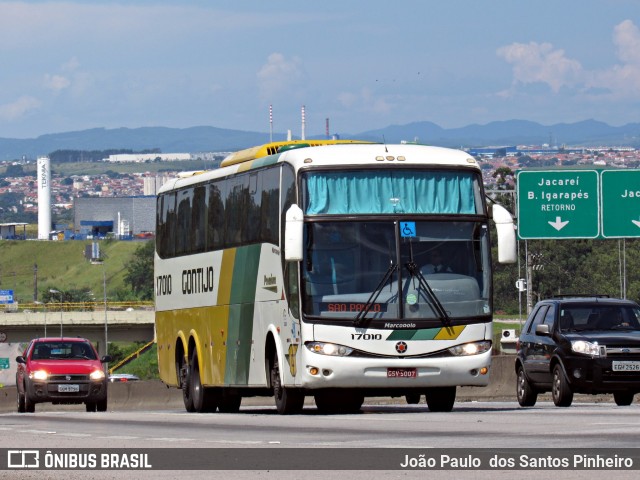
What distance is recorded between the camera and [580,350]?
2508 centimetres

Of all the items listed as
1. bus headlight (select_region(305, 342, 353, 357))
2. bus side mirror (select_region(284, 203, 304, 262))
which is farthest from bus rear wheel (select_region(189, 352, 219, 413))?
bus side mirror (select_region(284, 203, 304, 262))

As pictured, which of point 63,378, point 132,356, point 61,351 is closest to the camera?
point 63,378

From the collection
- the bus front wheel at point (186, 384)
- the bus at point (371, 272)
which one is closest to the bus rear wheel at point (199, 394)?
the bus front wheel at point (186, 384)

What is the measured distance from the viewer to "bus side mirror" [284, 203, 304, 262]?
22.1 metres

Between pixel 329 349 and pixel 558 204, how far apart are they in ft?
73.9

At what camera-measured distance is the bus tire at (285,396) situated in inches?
942

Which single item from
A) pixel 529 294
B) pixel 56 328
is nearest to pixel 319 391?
pixel 529 294

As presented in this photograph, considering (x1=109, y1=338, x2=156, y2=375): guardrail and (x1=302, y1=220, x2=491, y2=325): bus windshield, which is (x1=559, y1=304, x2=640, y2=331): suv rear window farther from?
(x1=109, y1=338, x2=156, y2=375): guardrail

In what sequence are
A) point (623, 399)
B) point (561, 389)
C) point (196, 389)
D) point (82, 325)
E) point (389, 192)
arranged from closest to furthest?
1. point (389, 192)
2. point (561, 389)
3. point (623, 399)
4. point (196, 389)
5. point (82, 325)

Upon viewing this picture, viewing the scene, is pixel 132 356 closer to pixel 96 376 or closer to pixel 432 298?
pixel 96 376

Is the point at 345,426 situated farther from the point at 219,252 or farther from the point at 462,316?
the point at 219,252

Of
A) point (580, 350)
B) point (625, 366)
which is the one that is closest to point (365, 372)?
point (580, 350)

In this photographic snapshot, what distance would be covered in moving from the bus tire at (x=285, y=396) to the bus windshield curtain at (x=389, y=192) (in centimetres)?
249

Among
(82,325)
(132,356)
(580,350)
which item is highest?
(580,350)
